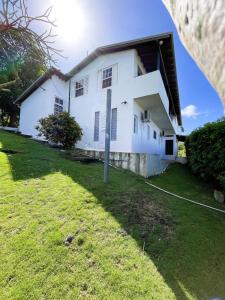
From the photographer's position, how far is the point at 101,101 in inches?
523

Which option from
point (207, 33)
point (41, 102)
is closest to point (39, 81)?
point (41, 102)

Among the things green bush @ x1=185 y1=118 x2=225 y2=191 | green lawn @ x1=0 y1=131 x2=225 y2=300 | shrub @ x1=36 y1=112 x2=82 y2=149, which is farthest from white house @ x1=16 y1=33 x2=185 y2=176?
green lawn @ x1=0 y1=131 x2=225 y2=300

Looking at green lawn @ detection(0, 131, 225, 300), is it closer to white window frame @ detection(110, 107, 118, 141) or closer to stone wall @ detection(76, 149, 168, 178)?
stone wall @ detection(76, 149, 168, 178)

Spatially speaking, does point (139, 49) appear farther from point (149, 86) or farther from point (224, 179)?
point (224, 179)

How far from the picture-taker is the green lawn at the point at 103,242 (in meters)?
3.18

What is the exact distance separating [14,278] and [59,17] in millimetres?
3785

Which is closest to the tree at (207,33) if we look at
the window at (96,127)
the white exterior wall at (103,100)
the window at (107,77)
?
the white exterior wall at (103,100)

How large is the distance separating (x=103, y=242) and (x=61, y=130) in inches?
Answer: 374

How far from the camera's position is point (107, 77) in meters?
13.3

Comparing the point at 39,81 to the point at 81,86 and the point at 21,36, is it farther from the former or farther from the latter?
the point at 21,36

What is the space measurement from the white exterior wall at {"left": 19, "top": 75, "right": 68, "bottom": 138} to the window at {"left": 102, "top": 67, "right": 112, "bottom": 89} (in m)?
3.93

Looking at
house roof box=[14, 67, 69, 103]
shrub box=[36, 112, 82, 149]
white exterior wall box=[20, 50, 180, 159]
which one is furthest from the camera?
house roof box=[14, 67, 69, 103]

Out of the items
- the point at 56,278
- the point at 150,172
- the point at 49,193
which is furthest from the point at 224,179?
the point at 56,278

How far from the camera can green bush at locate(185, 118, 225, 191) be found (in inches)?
358
